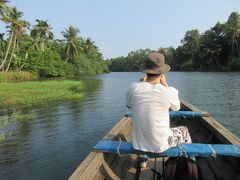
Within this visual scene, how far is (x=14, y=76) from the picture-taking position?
4900 cm

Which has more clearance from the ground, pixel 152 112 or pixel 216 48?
pixel 216 48

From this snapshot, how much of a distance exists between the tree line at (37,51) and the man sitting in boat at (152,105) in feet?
127

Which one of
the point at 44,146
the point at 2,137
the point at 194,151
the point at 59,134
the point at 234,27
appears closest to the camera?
the point at 194,151

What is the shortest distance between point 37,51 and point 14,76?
1221 cm

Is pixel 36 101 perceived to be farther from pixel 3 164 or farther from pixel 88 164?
pixel 88 164

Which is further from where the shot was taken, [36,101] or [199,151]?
[36,101]

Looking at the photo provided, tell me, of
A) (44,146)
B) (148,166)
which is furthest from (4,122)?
(148,166)

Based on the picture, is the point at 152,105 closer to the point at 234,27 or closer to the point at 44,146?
the point at 44,146

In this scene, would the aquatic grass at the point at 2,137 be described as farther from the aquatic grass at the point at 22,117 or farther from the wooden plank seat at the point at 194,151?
the wooden plank seat at the point at 194,151

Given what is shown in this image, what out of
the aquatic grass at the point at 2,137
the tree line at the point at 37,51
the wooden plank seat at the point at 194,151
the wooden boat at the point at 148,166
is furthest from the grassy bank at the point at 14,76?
the wooden plank seat at the point at 194,151

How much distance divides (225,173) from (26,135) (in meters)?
8.23

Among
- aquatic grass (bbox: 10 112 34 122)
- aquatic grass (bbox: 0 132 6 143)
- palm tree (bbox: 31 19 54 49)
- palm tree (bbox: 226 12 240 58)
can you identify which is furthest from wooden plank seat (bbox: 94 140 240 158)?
palm tree (bbox: 226 12 240 58)

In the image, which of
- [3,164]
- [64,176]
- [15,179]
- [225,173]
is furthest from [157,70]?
[3,164]

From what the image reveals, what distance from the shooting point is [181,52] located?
4038 inches
